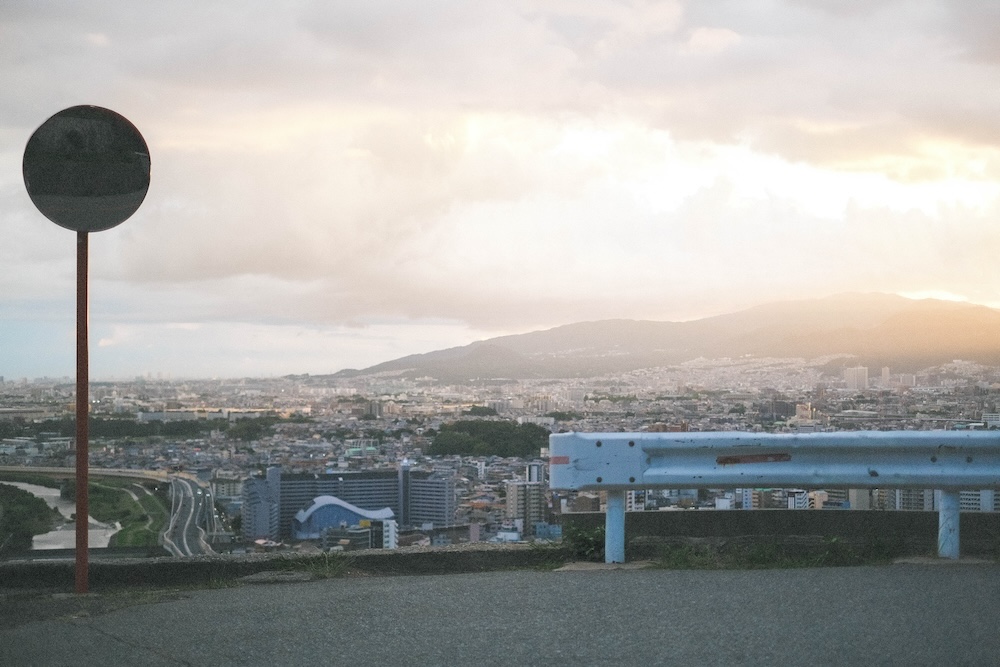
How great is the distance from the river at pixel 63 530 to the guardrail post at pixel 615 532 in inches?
151

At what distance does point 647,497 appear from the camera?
7746mm

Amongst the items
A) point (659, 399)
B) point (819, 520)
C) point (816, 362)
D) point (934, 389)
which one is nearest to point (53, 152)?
point (819, 520)

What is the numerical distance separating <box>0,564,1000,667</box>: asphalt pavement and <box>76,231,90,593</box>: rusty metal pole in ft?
2.30

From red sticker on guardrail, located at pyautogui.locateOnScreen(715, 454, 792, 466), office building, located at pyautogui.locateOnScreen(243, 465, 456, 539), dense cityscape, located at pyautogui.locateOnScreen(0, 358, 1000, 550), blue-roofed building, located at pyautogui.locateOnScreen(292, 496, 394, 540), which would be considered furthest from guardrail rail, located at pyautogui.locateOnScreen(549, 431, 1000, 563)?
office building, located at pyautogui.locateOnScreen(243, 465, 456, 539)

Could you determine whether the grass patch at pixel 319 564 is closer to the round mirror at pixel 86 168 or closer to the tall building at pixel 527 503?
the tall building at pixel 527 503

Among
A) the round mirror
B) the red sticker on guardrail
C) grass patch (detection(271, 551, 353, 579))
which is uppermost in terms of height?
the round mirror

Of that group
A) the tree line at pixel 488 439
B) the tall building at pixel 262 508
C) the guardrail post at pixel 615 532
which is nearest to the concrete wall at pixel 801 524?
the guardrail post at pixel 615 532

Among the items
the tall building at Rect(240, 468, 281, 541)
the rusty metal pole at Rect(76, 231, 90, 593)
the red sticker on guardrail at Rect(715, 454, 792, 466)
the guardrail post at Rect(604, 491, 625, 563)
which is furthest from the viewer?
the tall building at Rect(240, 468, 281, 541)

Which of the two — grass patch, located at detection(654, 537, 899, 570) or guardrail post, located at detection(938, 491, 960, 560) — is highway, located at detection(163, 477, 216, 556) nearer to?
grass patch, located at detection(654, 537, 899, 570)

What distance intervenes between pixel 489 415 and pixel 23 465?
5.97 metres

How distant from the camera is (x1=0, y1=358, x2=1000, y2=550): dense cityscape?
8117 millimetres

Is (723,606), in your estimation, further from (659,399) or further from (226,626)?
(659,399)

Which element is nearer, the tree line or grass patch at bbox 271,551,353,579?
grass patch at bbox 271,551,353,579

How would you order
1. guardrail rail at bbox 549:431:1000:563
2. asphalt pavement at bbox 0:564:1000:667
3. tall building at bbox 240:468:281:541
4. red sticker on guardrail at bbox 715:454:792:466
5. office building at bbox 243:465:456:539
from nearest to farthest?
asphalt pavement at bbox 0:564:1000:667 < guardrail rail at bbox 549:431:1000:563 < red sticker on guardrail at bbox 715:454:792:466 < tall building at bbox 240:468:281:541 < office building at bbox 243:465:456:539
